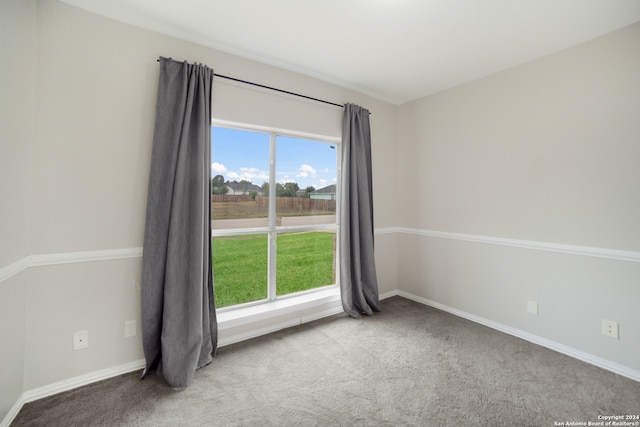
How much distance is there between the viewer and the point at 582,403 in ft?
5.73

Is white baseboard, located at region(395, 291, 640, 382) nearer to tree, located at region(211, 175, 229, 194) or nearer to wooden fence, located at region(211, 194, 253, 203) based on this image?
wooden fence, located at region(211, 194, 253, 203)

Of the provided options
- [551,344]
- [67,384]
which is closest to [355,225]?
[551,344]

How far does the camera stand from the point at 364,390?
1.87 m

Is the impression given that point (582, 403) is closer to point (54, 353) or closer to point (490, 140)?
point (490, 140)

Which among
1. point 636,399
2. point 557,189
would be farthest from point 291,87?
point 636,399

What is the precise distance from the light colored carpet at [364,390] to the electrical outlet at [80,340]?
10.5 inches

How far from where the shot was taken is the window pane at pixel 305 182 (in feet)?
9.47

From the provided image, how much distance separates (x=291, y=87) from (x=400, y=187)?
1.88 metres

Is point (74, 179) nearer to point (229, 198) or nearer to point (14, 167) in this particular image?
point (14, 167)

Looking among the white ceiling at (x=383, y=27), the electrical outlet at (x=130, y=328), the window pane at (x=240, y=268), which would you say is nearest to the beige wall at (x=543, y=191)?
the white ceiling at (x=383, y=27)

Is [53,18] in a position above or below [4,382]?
above

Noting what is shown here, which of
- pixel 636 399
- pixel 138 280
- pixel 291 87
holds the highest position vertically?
pixel 291 87

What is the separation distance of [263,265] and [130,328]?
48.0 inches

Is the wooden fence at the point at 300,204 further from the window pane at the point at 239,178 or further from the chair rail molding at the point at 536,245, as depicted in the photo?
the chair rail molding at the point at 536,245
